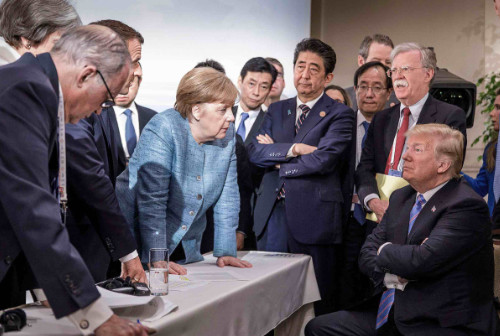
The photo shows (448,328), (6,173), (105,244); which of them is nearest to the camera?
(6,173)

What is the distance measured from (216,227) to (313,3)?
514cm

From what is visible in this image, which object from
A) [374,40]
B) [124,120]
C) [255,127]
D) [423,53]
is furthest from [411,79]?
[124,120]

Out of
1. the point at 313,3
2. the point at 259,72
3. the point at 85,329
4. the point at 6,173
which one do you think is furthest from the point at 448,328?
the point at 313,3

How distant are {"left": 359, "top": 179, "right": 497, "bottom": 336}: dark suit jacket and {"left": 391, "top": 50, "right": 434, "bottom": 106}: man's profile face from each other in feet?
2.92

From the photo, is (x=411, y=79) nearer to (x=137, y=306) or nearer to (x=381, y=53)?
(x=381, y=53)

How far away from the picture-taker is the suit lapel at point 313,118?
11.1ft

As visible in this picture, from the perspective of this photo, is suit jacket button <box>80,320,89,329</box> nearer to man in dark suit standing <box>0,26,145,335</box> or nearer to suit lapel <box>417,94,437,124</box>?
man in dark suit standing <box>0,26,145,335</box>

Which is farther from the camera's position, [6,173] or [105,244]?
[105,244]

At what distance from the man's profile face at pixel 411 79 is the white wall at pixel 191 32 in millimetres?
1500

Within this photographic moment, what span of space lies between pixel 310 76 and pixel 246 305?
1.72m

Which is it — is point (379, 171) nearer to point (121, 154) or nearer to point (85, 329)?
point (121, 154)

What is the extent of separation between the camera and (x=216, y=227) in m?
2.63

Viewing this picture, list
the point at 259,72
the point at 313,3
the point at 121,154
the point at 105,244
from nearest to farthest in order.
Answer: the point at 105,244 < the point at 121,154 < the point at 259,72 < the point at 313,3

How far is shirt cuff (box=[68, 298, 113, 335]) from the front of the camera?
4.38 feet
